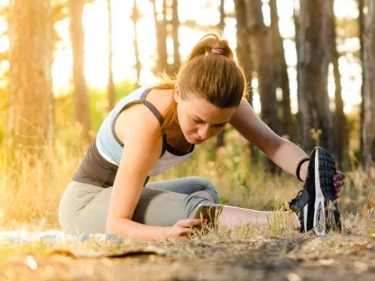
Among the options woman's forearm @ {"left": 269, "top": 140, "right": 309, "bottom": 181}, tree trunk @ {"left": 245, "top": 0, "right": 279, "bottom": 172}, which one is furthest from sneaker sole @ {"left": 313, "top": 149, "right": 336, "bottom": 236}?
tree trunk @ {"left": 245, "top": 0, "right": 279, "bottom": 172}

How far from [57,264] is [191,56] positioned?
172 centimetres

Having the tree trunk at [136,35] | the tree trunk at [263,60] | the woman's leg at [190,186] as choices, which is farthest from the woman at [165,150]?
the tree trunk at [136,35]

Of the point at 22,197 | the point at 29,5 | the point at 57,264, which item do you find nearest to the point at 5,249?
the point at 57,264

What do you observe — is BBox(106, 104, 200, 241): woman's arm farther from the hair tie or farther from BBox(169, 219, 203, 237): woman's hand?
the hair tie

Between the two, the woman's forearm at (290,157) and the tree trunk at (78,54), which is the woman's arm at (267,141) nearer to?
the woman's forearm at (290,157)

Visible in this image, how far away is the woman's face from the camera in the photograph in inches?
165

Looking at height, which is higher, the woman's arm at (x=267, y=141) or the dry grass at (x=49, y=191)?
the woman's arm at (x=267, y=141)

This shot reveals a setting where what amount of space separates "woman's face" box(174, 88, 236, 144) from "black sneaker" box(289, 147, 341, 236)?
1.90ft

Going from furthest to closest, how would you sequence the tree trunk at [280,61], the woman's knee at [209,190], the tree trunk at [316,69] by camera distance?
the tree trunk at [280,61] → the tree trunk at [316,69] → the woman's knee at [209,190]

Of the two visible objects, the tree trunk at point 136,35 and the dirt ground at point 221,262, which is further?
the tree trunk at point 136,35

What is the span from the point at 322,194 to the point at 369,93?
4.03 m

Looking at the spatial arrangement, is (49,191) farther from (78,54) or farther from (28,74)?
(78,54)

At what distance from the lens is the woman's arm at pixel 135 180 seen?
430 centimetres

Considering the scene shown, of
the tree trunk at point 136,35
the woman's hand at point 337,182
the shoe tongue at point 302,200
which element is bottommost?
the shoe tongue at point 302,200
